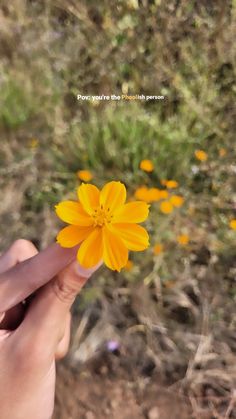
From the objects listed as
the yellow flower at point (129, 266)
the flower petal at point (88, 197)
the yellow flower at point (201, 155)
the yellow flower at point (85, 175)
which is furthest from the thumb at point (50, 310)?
the yellow flower at point (201, 155)

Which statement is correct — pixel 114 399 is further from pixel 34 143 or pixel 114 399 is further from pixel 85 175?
pixel 34 143

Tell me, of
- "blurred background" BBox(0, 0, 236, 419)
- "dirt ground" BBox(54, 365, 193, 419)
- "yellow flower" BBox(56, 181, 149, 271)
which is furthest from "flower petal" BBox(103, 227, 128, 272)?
"dirt ground" BBox(54, 365, 193, 419)

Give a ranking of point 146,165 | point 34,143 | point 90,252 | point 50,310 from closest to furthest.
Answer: point 90,252
point 50,310
point 146,165
point 34,143

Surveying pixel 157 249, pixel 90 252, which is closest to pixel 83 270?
pixel 90 252

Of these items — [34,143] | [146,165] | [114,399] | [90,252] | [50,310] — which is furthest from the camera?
[34,143]

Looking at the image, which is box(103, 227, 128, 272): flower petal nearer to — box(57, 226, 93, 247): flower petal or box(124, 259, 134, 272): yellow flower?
box(57, 226, 93, 247): flower petal

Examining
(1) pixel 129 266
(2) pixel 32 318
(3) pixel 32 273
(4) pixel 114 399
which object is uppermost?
(3) pixel 32 273

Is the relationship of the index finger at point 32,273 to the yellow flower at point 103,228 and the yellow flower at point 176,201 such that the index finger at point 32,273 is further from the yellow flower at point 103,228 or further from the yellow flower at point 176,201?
→ the yellow flower at point 176,201
